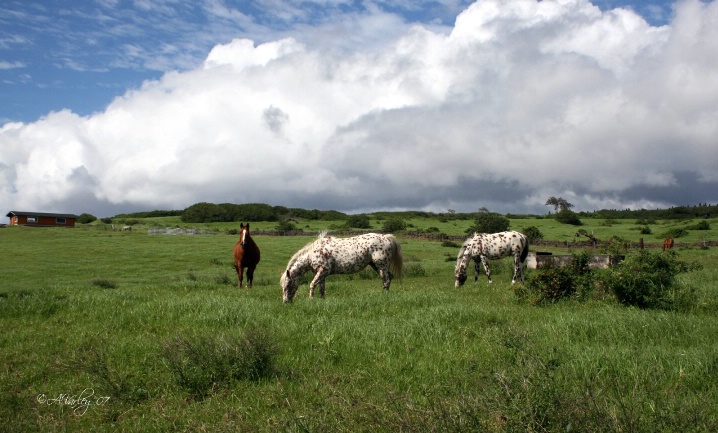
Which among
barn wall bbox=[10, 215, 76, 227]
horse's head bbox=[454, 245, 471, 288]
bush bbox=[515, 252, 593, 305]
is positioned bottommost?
horse's head bbox=[454, 245, 471, 288]

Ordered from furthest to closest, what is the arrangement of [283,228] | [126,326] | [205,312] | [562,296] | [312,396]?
[283,228], [562,296], [205,312], [126,326], [312,396]

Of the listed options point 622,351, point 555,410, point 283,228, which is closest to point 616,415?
point 555,410

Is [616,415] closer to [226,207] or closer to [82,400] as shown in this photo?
[82,400]

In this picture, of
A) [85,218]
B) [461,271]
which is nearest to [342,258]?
[461,271]

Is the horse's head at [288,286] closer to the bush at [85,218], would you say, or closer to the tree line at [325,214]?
the tree line at [325,214]

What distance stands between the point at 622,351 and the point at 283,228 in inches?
2795

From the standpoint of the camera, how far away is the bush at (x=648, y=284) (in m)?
11.5

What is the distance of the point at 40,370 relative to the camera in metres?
7.60

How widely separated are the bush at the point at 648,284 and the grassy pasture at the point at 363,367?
0.56 m

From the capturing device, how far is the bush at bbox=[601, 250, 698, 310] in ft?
37.6

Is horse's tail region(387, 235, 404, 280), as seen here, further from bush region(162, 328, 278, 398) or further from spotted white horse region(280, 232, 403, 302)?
bush region(162, 328, 278, 398)

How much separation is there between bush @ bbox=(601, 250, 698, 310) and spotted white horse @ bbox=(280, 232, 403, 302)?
22.4ft

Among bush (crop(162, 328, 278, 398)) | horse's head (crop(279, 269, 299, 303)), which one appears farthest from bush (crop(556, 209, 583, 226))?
bush (crop(162, 328, 278, 398))

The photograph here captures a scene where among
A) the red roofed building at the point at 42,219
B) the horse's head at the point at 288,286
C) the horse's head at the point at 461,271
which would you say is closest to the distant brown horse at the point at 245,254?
the horse's head at the point at 288,286
